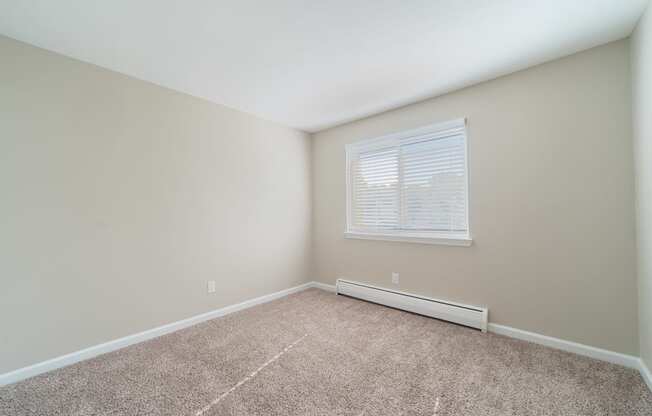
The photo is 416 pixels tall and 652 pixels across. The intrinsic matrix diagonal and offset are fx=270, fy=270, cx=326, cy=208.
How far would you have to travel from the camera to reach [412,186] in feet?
10.4

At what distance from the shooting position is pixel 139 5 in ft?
5.33

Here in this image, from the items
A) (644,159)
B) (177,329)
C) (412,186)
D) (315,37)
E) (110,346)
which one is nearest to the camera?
(644,159)

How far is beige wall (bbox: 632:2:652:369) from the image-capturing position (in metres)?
1.69

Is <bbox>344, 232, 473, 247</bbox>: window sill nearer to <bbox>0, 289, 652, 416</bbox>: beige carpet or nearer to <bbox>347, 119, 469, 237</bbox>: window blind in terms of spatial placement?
<bbox>347, 119, 469, 237</bbox>: window blind

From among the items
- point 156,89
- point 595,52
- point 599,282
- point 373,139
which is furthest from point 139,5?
point 599,282

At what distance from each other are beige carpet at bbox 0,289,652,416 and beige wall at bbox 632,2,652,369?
1.43ft

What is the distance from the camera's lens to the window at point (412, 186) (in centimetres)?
284

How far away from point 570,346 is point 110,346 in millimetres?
3782

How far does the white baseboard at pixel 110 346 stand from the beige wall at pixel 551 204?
223cm

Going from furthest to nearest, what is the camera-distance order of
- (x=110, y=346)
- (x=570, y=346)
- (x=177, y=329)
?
1. (x=177, y=329)
2. (x=110, y=346)
3. (x=570, y=346)

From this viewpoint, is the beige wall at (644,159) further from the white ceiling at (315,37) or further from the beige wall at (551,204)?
the white ceiling at (315,37)

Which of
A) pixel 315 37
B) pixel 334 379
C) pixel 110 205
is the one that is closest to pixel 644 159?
pixel 315 37

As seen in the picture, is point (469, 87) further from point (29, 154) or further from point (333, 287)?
point (29, 154)

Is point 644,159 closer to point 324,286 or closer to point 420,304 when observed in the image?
point 420,304
